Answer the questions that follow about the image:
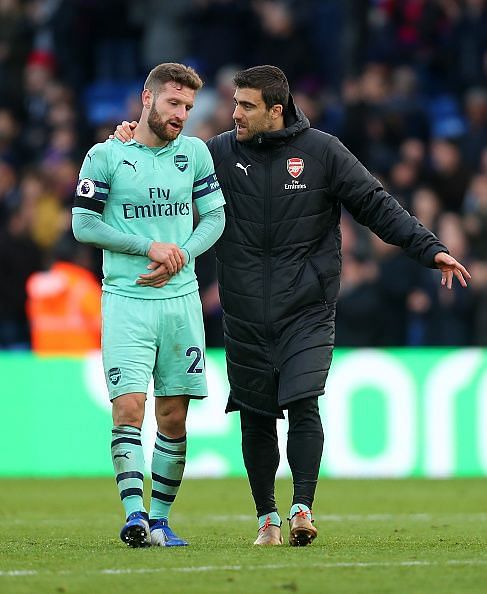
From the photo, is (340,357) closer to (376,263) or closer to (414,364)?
(414,364)

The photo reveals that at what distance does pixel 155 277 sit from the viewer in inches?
289

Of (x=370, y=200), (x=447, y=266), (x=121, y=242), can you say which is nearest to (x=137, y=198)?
(x=121, y=242)

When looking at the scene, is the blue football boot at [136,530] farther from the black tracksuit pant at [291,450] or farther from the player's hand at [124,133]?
the player's hand at [124,133]

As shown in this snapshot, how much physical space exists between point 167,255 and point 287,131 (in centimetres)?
95

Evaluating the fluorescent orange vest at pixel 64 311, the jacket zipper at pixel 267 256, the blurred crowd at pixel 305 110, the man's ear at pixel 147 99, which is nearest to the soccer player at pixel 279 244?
the jacket zipper at pixel 267 256

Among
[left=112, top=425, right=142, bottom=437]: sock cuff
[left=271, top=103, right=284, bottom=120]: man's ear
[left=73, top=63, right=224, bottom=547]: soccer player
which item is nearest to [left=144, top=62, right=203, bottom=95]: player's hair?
[left=73, top=63, right=224, bottom=547]: soccer player

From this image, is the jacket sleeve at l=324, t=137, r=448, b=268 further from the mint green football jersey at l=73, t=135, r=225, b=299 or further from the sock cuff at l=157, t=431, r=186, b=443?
the sock cuff at l=157, t=431, r=186, b=443

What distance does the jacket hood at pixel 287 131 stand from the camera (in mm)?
7698

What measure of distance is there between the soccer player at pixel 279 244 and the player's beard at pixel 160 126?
0.62ft

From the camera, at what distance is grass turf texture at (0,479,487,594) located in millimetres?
5953

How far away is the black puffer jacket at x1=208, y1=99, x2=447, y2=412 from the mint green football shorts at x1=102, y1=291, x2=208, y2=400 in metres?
0.32

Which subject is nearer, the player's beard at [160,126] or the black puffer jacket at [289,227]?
the player's beard at [160,126]

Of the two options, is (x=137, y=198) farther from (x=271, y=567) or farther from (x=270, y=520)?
(x=271, y=567)

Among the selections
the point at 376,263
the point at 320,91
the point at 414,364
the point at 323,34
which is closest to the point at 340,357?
the point at 414,364
